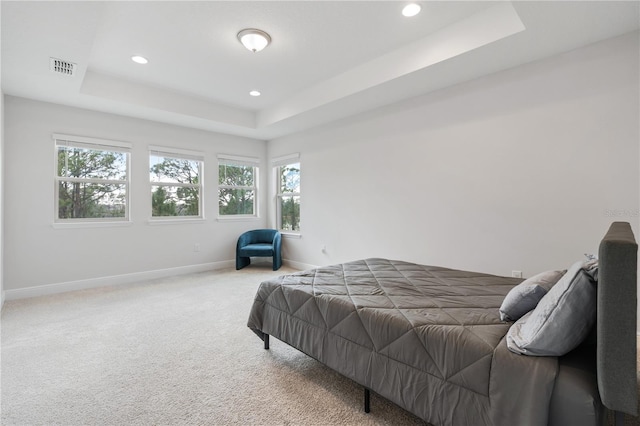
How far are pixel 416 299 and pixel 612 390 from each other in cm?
98

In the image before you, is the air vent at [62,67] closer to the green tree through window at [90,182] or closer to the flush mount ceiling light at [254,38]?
the green tree through window at [90,182]

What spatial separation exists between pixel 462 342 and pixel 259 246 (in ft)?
15.2

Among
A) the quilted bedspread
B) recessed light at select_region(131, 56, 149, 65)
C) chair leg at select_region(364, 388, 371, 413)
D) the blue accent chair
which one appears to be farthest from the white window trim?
chair leg at select_region(364, 388, 371, 413)

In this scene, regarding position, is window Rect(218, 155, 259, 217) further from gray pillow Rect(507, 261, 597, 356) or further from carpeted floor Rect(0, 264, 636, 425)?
gray pillow Rect(507, 261, 597, 356)

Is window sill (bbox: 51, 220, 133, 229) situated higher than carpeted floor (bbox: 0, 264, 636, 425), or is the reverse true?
window sill (bbox: 51, 220, 133, 229)

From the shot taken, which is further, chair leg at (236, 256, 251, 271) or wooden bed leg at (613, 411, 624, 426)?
chair leg at (236, 256, 251, 271)

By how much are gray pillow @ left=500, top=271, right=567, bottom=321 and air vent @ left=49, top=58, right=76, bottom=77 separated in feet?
13.8

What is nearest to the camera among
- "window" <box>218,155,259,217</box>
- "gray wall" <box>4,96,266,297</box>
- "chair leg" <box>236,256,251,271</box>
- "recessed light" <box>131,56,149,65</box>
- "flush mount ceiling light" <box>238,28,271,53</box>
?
"flush mount ceiling light" <box>238,28,271,53</box>

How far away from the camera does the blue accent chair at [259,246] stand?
541 cm

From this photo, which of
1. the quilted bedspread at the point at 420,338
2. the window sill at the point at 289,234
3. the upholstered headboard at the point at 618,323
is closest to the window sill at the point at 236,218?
the window sill at the point at 289,234

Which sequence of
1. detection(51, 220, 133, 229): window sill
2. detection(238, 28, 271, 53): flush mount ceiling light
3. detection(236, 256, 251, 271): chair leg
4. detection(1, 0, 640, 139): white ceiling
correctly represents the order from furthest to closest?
1. detection(236, 256, 251, 271): chair leg
2. detection(51, 220, 133, 229): window sill
3. detection(238, 28, 271, 53): flush mount ceiling light
4. detection(1, 0, 640, 139): white ceiling

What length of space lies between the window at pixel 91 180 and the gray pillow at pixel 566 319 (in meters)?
5.22

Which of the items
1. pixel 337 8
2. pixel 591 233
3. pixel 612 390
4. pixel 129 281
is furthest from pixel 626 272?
pixel 129 281

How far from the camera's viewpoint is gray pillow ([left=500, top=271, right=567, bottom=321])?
1.47m
